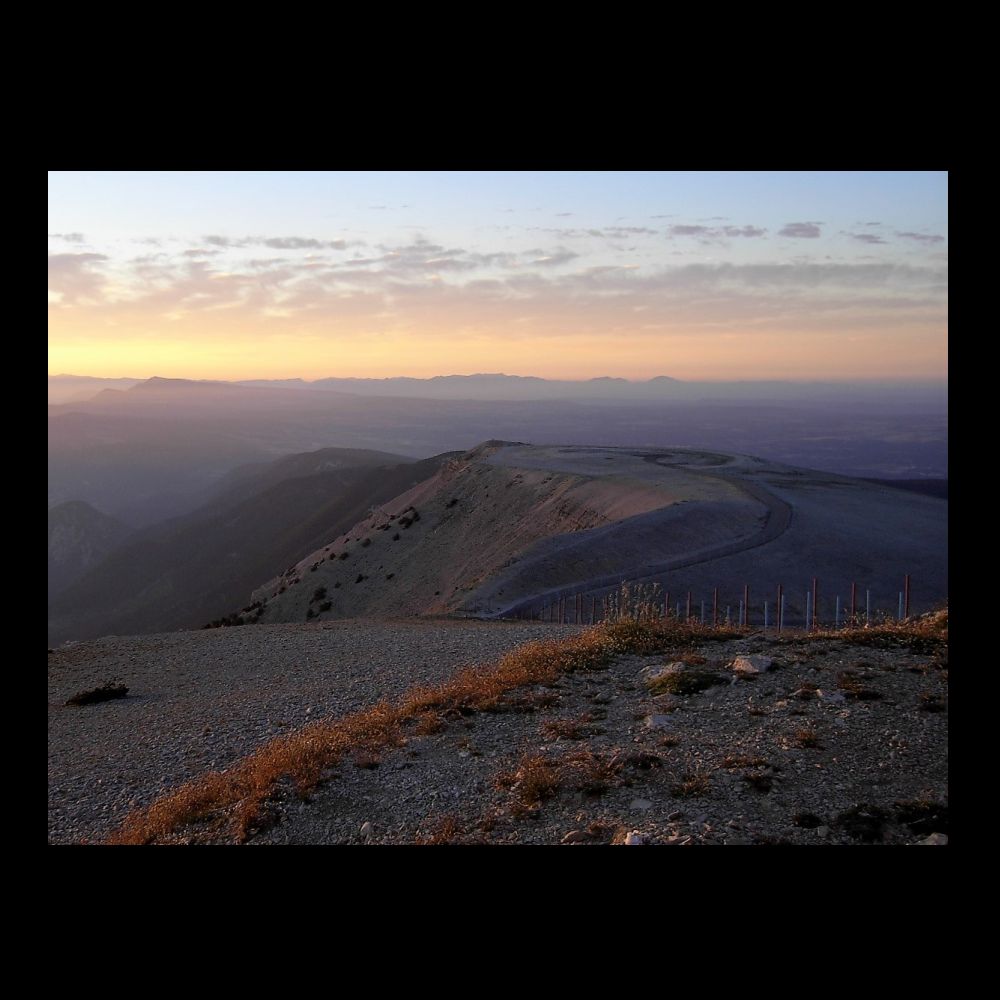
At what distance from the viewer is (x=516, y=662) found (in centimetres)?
1040

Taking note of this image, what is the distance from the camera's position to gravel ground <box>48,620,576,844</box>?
8578 millimetres

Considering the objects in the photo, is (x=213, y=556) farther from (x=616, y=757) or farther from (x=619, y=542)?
(x=616, y=757)

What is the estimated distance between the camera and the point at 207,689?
44.2 ft

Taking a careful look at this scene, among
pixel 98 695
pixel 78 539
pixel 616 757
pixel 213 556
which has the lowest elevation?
pixel 78 539

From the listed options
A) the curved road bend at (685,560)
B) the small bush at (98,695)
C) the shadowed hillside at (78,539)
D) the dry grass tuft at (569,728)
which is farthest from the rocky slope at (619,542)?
the shadowed hillside at (78,539)

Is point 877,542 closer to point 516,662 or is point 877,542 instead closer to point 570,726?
point 516,662

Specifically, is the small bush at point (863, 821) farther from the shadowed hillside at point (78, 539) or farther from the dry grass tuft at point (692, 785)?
the shadowed hillside at point (78, 539)

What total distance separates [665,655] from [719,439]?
112461mm

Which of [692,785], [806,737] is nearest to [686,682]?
[806,737]

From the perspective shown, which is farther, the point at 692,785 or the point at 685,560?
the point at 685,560
